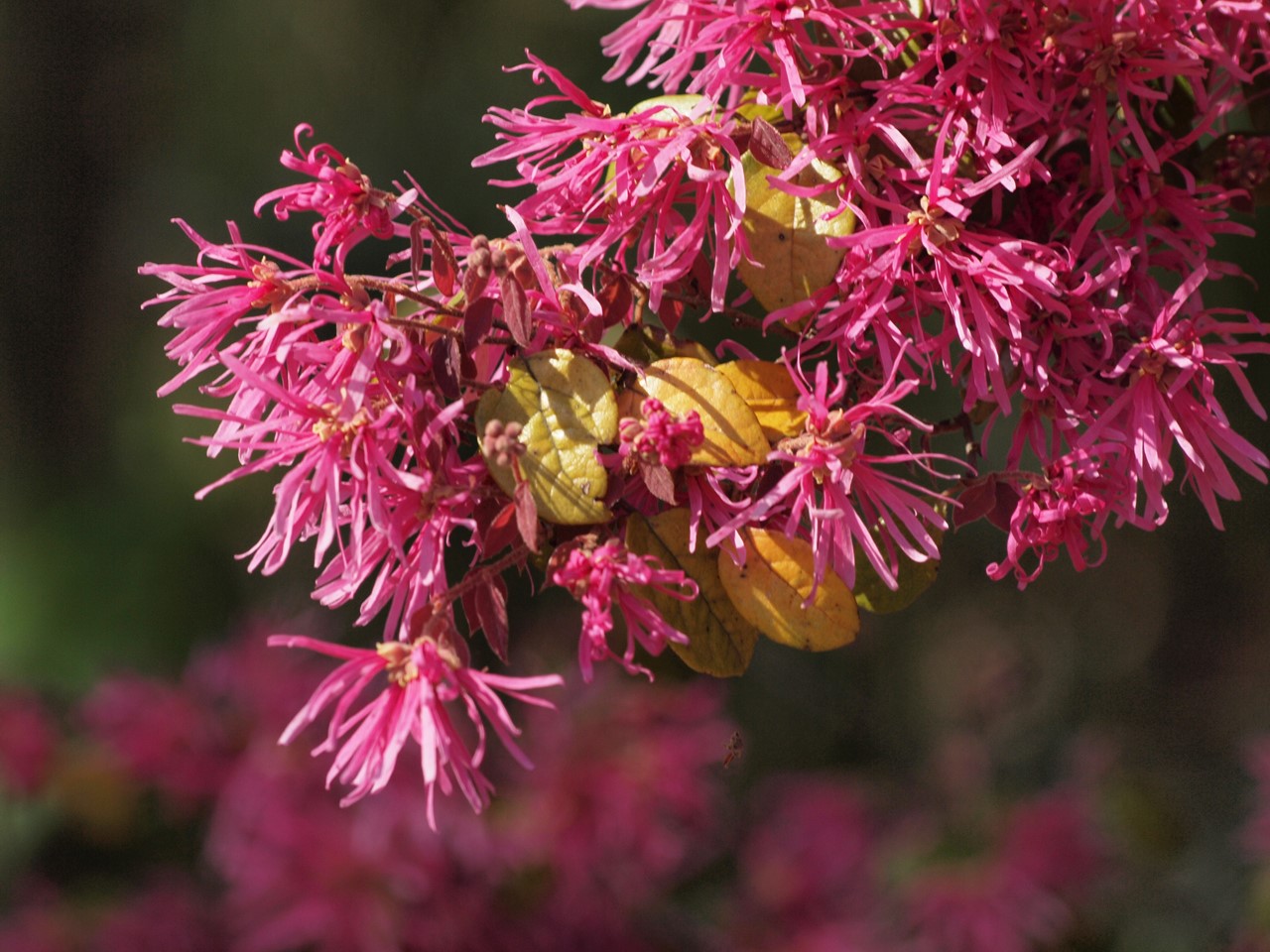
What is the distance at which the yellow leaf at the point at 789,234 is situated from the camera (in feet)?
1.34

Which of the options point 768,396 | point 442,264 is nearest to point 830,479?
point 768,396

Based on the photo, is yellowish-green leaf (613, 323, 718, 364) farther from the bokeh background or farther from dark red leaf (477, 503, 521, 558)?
the bokeh background

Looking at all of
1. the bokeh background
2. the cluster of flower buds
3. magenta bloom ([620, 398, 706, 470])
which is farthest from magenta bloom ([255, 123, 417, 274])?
the bokeh background

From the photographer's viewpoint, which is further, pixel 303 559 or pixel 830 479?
pixel 303 559

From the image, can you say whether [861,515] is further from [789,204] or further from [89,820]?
[89,820]

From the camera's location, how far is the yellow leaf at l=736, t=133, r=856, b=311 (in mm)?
409

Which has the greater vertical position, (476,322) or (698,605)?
(476,322)

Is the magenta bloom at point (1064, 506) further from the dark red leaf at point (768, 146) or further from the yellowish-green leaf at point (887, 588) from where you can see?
the dark red leaf at point (768, 146)

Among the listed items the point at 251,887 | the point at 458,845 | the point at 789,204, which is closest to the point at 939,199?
the point at 789,204

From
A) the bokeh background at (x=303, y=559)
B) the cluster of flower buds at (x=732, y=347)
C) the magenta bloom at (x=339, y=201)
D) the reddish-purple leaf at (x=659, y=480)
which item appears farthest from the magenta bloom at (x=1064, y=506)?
the bokeh background at (x=303, y=559)

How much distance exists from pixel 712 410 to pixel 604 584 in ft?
0.21

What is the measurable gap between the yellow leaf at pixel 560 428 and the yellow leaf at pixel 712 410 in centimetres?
Answer: 2

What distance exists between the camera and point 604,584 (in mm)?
374

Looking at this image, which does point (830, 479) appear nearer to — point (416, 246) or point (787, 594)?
point (787, 594)
